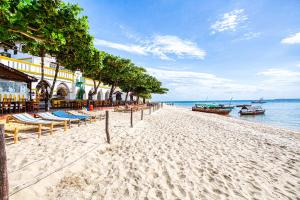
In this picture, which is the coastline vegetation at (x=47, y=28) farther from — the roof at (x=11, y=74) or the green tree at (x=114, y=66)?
the green tree at (x=114, y=66)

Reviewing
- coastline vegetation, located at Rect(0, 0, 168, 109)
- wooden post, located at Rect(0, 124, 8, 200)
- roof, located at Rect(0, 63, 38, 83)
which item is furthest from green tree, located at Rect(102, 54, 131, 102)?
wooden post, located at Rect(0, 124, 8, 200)

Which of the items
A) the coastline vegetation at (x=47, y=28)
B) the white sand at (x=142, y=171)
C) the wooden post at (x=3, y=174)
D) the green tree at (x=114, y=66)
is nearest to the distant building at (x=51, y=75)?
the green tree at (x=114, y=66)

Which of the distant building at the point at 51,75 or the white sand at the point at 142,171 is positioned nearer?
the white sand at the point at 142,171

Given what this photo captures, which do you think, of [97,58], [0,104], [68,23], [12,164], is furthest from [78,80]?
[12,164]

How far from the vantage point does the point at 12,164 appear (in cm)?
Answer: 520

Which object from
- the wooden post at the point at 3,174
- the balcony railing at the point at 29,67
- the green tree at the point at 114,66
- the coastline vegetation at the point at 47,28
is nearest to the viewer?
the wooden post at the point at 3,174

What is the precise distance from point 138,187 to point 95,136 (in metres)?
5.20

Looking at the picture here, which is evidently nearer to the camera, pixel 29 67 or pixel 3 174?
pixel 3 174

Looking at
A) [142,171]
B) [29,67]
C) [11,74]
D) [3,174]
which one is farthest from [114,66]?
[3,174]

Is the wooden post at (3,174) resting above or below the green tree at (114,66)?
below

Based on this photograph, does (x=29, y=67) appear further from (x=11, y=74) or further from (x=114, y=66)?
(x=114, y=66)

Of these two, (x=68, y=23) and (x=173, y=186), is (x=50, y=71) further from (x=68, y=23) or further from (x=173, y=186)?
(x=173, y=186)

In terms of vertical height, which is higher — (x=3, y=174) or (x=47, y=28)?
(x=47, y=28)

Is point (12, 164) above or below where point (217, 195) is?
above
